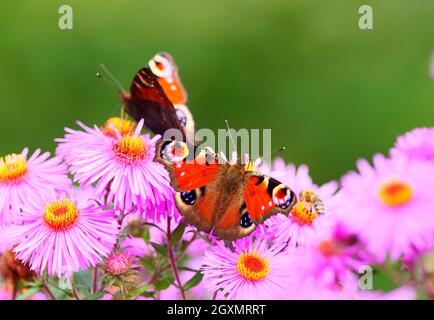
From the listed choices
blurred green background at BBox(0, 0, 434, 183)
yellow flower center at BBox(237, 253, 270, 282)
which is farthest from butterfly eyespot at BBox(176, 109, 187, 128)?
blurred green background at BBox(0, 0, 434, 183)

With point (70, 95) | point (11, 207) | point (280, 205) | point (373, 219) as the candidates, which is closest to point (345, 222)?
point (373, 219)

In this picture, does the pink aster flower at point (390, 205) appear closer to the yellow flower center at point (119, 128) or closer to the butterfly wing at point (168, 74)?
the yellow flower center at point (119, 128)

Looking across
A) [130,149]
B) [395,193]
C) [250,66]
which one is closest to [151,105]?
[130,149]

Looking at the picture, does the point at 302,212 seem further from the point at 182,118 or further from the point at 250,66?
the point at 250,66

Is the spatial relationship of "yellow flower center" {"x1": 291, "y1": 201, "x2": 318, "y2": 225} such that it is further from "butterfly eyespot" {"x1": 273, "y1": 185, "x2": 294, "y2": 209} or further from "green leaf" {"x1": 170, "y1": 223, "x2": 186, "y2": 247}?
"green leaf" {"x1": 170, "y1": 223, "x2": 186, "y2": 247}

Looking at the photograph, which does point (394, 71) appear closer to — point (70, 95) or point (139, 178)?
point (70, 95)
